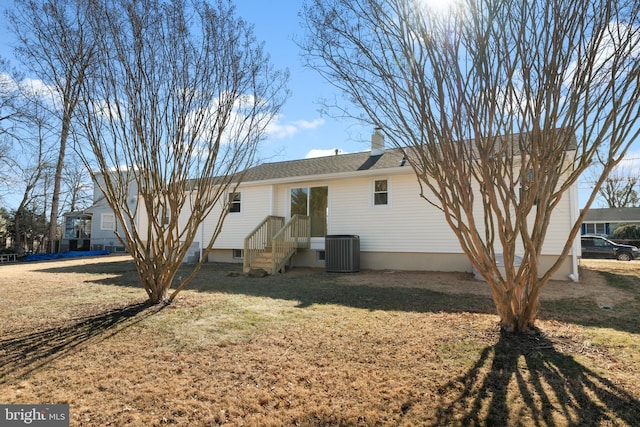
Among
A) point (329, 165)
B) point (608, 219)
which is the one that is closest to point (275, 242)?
point (329, 165)

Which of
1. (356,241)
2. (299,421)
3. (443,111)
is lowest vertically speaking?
(299,421)

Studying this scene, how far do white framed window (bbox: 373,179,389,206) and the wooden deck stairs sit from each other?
8.68 feet

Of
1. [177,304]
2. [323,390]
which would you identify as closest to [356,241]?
[177,304]

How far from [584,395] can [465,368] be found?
37.1 inches

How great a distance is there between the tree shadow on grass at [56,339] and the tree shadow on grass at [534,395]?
13.2ft

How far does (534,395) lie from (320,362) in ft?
6.35

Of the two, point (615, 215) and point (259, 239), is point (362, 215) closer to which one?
point (259, 239)

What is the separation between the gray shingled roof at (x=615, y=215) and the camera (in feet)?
103

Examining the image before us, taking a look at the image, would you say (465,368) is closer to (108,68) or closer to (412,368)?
(412,368)

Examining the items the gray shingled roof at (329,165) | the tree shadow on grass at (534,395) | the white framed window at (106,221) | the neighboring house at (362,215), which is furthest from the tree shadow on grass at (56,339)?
the white framed window at (106,221)

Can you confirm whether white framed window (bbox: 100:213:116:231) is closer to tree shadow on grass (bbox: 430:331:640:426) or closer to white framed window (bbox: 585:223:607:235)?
tree shadow on grass (bbox: 430:331:640:426)

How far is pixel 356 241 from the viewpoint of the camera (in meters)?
11.7

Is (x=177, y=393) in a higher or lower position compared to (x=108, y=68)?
lower

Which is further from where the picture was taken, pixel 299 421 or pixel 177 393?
pixel 177 393
